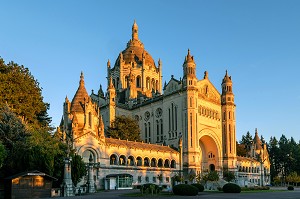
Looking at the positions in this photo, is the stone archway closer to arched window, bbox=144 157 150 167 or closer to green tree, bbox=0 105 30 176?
arched window, bbox=144 157 150 167

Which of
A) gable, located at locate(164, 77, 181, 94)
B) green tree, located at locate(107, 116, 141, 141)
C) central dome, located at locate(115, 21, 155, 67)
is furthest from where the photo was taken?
central dome, located at locate(115, 21, 155, 67)

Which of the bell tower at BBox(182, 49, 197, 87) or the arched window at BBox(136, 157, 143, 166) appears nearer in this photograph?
the arched window at BBox(136, 157, 143, 166)

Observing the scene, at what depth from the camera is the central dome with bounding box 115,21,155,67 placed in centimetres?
10750

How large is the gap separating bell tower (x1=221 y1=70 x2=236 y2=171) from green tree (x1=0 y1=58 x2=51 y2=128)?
4857cm

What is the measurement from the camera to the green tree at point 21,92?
52.7 m

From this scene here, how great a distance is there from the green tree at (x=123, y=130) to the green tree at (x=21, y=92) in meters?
22.7

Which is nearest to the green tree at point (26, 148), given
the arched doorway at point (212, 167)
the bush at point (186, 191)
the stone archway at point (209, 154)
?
the bush at point (186, 191)

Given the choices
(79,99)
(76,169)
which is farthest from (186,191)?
(79,99)

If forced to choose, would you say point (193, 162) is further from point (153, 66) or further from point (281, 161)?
point (281, 161)

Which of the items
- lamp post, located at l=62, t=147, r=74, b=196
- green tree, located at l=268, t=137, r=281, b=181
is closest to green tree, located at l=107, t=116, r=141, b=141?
lamp post, located at l=62, t=147, r=74, b=196

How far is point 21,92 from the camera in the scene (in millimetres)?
54344

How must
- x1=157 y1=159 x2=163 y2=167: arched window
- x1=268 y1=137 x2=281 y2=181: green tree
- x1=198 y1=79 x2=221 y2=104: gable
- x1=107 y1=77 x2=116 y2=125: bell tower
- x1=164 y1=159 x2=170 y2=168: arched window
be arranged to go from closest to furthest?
1. x1=157 y1=159 x2=163 y2=167: arched window
2. x1=164 y1=159 x2=170 y2=168: arched window
3. x1=107 y1=77 x2=116 y2=125: bell tower
4. x1=198 y1=79 x2=221 y2=104: gable
5. x1=268 y1=137 x2=281 y2=181: green tree

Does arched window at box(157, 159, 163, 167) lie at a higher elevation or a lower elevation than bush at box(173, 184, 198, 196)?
higher

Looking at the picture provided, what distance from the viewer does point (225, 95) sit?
9331 centimetres
